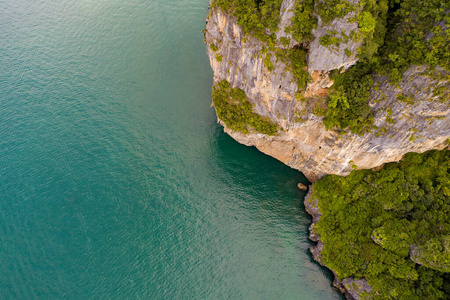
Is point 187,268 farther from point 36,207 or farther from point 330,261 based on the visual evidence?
point 36,207

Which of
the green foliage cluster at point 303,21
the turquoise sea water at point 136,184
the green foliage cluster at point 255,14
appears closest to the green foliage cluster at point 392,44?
the green foliage cluster at point 303,21

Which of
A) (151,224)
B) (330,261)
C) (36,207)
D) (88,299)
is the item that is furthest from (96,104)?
(330,261)

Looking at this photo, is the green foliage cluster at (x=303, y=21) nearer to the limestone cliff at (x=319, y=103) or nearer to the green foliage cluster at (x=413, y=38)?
the limestone cliff at (x=319, y=103)

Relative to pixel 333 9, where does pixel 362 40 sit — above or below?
below

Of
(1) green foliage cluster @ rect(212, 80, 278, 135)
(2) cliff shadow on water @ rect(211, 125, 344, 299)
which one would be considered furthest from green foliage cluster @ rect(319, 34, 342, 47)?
(2) cliff shadow on water @ rect(211, 125, 344, 299)

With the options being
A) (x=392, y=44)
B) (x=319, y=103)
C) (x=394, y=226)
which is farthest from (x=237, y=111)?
(x=394, y=226)

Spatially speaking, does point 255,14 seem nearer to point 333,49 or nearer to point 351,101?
point 333,49
